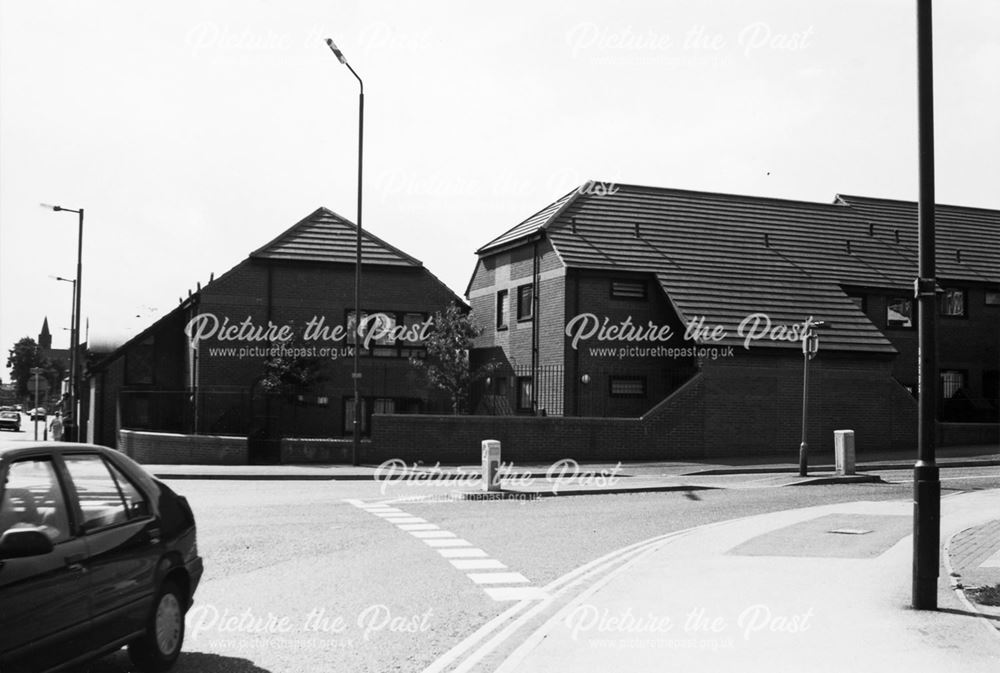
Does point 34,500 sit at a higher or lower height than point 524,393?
lower

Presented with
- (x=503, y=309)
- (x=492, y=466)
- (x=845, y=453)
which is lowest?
(x=492, y=466)

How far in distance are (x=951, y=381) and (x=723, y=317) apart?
12.1 m

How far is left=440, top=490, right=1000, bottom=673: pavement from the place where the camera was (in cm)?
776

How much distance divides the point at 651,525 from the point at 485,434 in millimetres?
13620

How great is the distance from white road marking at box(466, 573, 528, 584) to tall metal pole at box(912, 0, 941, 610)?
404 cm

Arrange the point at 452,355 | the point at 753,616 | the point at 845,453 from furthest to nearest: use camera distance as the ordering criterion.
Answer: the point at 452,355
the point at 845,453
the point at 753,616

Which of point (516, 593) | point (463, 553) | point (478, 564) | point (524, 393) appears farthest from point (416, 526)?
point (524, 393)

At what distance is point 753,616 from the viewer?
934cm

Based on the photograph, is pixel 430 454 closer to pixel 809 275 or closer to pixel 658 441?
pixel 658 441

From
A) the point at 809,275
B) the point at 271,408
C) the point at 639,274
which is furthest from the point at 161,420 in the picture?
the point at 809,275

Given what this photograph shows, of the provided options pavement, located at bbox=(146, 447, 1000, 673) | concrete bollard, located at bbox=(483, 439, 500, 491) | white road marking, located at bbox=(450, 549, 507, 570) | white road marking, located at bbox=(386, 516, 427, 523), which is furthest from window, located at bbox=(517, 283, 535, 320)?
white road marking, located at bbox=(450, 549, 507, 570)

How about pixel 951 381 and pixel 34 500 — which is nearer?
pixel 34 500

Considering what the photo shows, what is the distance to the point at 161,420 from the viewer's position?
3644 cm

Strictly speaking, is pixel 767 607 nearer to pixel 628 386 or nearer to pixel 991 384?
pixel 628 386
